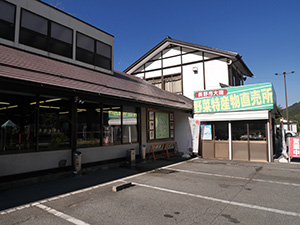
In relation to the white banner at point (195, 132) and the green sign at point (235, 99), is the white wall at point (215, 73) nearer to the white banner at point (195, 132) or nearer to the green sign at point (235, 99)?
the green sign at point (235, 99)

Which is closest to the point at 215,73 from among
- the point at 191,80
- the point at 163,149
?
the point at 191,80

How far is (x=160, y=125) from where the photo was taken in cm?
1182

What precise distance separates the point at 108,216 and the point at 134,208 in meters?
0.61

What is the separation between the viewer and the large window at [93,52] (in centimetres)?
966

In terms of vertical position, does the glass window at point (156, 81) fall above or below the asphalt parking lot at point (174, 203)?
above

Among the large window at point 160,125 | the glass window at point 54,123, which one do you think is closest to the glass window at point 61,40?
the glass window at point 54,123

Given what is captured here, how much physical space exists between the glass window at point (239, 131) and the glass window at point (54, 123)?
27.5 feet

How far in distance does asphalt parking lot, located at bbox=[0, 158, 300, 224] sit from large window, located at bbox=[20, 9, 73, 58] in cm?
578

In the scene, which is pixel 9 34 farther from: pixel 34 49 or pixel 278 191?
pixel 278 191

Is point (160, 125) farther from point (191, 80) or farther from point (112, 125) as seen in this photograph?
point (191, 80)

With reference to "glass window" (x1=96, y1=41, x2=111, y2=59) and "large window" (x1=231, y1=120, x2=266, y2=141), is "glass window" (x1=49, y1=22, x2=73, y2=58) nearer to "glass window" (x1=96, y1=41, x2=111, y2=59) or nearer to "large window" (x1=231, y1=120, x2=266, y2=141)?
"glass window" (x1=96, y1=41, x2=111, y2=59)

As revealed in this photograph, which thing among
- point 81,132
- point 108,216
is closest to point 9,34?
point 81,132

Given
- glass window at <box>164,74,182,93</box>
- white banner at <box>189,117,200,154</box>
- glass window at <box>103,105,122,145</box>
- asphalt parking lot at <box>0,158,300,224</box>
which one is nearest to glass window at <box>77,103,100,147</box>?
glass window at <box>103,105,122,145</box>

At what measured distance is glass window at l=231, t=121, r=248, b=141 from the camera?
10469mm
